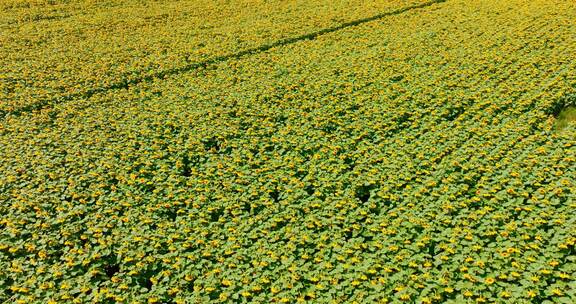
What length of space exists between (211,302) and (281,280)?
0.78 m

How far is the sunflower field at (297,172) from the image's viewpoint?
479 centimetres

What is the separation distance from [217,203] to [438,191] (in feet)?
10.1

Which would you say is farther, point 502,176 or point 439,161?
point 439,161

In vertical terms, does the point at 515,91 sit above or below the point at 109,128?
above

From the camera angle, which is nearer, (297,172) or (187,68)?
(297,172)

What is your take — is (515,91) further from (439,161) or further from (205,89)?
(205,89)

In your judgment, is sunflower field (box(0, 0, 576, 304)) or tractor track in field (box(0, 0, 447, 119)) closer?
sunflower field (box(0, 0, 576, 304))

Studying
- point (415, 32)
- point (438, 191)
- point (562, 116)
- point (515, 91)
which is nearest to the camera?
point (438, 191)

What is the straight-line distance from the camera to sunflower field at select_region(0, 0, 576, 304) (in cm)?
479

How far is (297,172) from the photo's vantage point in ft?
22.1

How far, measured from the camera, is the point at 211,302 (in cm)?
456

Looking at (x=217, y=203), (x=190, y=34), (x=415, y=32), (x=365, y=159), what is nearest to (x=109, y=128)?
(x=217, y=203)

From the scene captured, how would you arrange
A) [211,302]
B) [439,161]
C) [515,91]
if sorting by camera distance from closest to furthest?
[211,302] < [439,161] < [515,91]

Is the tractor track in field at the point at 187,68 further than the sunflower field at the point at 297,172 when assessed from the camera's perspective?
Yes
